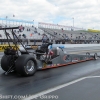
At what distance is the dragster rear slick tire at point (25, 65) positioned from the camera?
7176 mm

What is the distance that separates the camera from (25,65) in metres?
7.23

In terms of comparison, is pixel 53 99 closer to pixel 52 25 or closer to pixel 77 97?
pixel 77 97

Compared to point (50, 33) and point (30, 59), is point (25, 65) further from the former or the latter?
point (50, 33)

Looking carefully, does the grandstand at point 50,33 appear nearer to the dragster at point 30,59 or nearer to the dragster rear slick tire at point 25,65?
the dragster at point 30,59

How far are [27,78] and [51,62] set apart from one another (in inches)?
96.8

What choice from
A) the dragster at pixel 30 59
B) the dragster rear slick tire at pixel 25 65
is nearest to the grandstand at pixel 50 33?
the dragster at pixel 30 59

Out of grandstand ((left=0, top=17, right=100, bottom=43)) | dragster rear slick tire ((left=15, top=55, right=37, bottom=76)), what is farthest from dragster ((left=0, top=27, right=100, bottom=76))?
grandstand ((left=0, top=17, right=100, bottom=43))

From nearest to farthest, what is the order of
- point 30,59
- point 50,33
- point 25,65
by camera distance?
point 25,65 → point 30,59 → point 50,33

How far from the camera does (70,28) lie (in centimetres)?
6638

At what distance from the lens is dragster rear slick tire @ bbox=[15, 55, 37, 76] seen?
718cm

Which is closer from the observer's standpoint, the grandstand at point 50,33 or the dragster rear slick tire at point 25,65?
the dragster rear slick tire at point 25,65

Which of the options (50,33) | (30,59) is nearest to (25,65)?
(30,59)

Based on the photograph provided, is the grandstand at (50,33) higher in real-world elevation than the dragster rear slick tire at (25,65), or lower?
higher

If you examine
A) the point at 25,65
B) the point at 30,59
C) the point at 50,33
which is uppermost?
the point at 50,33
